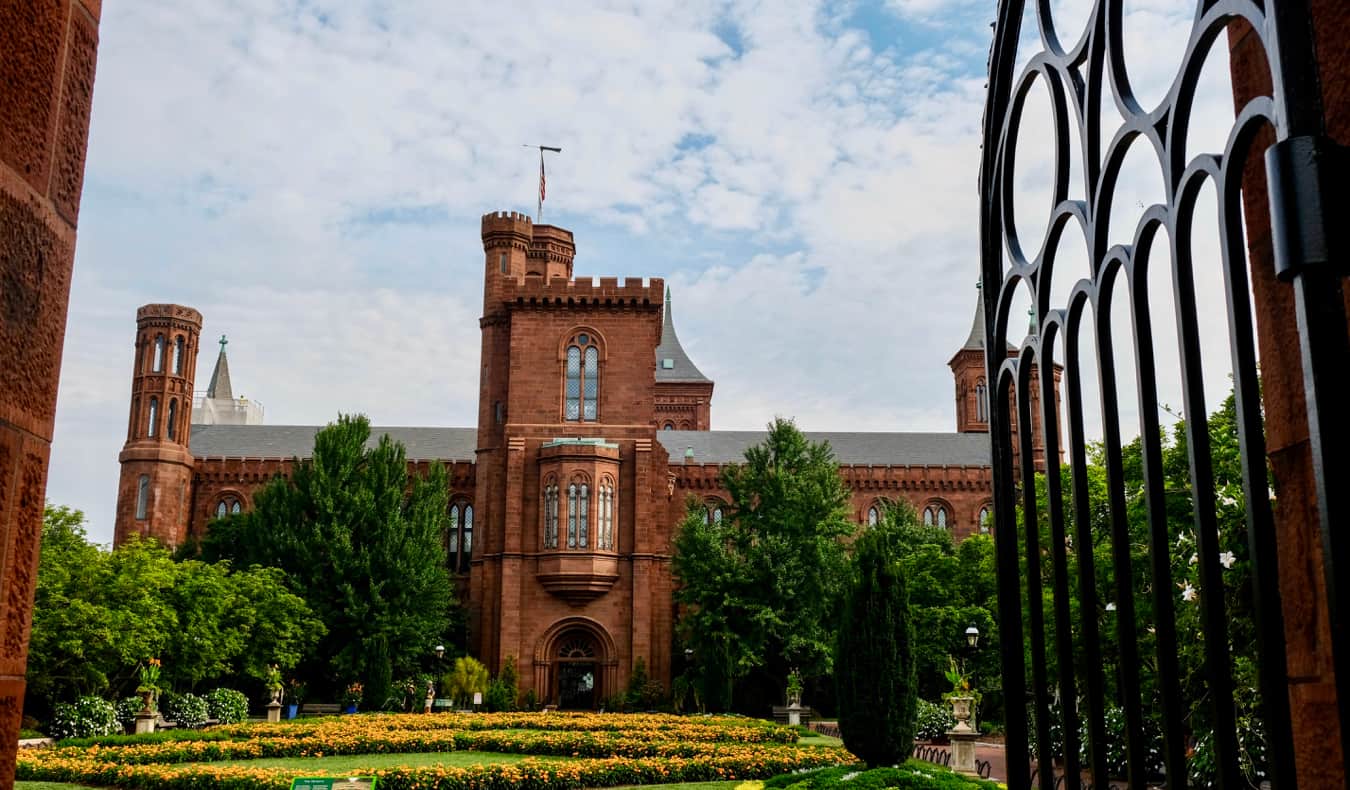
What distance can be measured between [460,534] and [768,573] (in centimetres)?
1367

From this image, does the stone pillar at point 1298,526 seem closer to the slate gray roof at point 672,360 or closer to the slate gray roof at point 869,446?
the slate gray roof at point 869,446

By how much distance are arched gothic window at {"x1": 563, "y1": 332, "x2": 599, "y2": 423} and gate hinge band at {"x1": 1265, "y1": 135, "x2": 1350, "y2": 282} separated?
124 ft

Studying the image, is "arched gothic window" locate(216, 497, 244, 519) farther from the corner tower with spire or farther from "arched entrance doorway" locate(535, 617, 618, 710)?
the corner tower with spire

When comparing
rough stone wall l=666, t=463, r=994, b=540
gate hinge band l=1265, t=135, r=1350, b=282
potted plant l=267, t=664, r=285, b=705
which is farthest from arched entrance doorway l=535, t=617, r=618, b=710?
gate hinge band l=1265, t=135, r=1350, b=282

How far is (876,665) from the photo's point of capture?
53.7 ft

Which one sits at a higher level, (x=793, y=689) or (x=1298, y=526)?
(x=1298, y=526)

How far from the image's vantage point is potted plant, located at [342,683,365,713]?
1385 inches

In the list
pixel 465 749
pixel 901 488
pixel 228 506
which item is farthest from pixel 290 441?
pixel 465 749

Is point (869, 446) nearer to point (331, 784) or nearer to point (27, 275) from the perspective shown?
point (331, 784)

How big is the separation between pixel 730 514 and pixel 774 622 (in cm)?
528

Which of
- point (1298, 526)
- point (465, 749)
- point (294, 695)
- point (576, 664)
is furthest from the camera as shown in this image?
point (576, 664)

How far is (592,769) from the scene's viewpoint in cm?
1692

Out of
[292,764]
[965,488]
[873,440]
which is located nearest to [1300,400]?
[292,764]

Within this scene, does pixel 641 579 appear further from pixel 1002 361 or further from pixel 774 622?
pixel 1002 361
